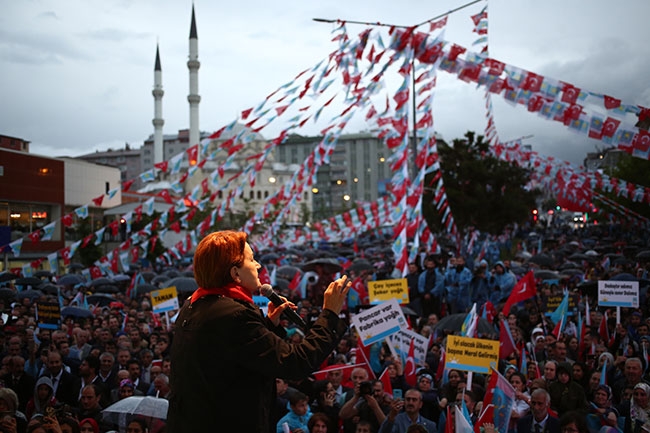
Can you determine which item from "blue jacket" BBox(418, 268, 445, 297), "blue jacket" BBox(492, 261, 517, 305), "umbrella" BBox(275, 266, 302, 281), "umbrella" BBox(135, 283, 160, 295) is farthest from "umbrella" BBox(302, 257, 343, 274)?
"blue jacket" BBox(492, 261, 517, 305)

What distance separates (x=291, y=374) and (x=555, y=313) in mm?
10465

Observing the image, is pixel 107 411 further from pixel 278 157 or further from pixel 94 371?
pixel 278 157

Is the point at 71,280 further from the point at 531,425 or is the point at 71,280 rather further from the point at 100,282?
the point at 531,425

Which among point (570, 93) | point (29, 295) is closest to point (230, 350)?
point (570, 93)

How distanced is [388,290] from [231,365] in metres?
9.03

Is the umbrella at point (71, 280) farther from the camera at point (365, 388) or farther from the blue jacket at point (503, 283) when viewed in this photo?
the camera at point (365, 388)

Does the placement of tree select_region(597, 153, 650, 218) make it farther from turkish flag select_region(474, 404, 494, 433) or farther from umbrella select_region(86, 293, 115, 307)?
turkish flag select_region(474, 404, 494, 433)

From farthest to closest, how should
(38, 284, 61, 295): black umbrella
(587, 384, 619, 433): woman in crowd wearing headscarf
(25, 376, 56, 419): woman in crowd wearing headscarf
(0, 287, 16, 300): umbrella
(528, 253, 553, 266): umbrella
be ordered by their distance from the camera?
(528, 253, 553, 266): umbrella → (38, 284, 61, 295): black umbrella → (0, 287, 16, 300): umbrella → (25, 376, 56, 419): woman in crowd wearing headscarf → (587, 384, 619, 433): woman in crowd wearing headscarf

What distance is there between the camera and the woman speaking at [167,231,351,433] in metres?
2.70

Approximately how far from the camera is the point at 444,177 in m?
35.5

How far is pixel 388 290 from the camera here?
11602 mm

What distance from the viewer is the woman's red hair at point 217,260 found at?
2.83 meters

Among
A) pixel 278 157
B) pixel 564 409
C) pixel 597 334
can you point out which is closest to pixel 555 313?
pixel 597 334

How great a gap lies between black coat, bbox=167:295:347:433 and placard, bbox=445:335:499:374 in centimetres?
527
